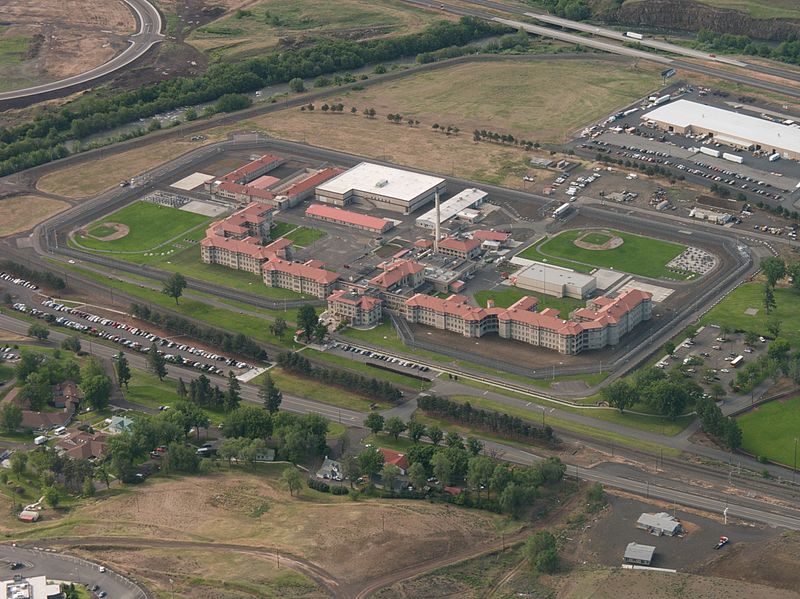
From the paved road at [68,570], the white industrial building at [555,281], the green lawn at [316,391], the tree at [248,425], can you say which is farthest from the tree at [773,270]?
the paved road at [68,570]

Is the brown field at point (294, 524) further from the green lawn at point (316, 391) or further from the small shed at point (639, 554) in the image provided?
the green lawn at point (316, 391)

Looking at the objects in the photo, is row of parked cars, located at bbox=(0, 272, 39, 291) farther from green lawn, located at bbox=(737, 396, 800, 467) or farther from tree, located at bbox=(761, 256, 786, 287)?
tree, located at bbox=(761, 256, 786, 287)

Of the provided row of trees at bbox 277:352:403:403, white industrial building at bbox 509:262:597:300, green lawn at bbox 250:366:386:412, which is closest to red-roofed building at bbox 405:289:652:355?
white industrial building at bbox 509:262:597:300

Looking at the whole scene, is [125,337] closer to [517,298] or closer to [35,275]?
[35,275]

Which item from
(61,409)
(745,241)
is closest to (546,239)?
(745,241)

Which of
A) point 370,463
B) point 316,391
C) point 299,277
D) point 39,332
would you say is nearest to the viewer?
point 370,463

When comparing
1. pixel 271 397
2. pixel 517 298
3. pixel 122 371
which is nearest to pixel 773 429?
pixel 517 298

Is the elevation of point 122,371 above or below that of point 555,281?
below
